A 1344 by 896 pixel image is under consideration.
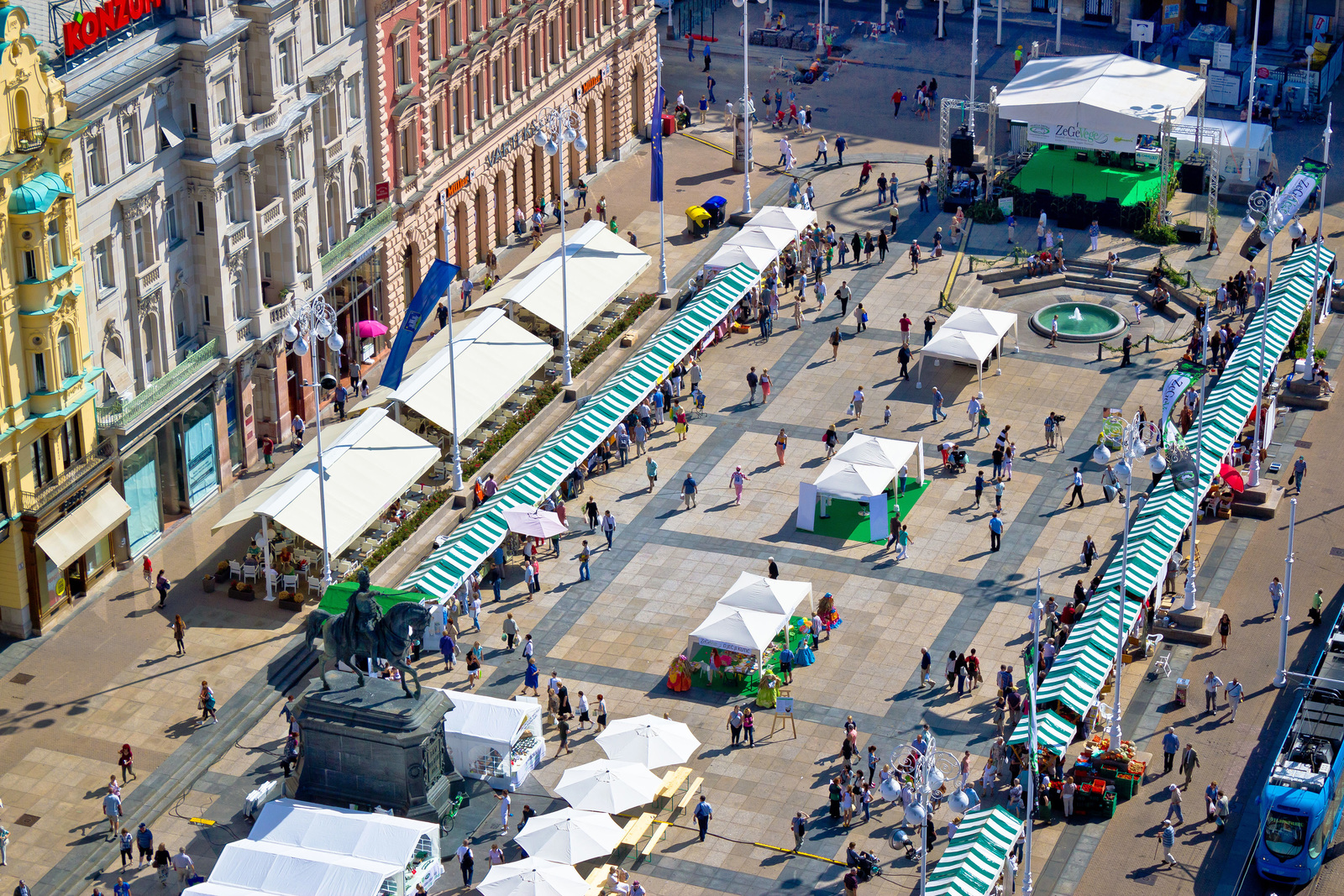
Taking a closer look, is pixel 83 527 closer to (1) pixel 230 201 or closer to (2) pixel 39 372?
(2) pixel 39 372

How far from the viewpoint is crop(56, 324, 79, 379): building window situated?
86875 mm

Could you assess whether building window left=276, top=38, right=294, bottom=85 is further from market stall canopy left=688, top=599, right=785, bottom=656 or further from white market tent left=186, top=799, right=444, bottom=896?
white market tent left=186, top=799, right=444, bottom=896

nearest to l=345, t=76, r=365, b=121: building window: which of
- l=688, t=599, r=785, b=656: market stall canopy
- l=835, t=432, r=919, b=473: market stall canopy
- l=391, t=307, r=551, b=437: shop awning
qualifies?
l=391, t=307, r=551, b=437: shop awning

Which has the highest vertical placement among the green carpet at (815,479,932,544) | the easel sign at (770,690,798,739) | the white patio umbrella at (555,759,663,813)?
the green carpet at (815,479,932,544)

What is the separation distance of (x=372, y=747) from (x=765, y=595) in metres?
17.7

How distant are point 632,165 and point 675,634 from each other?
4884 centimetres

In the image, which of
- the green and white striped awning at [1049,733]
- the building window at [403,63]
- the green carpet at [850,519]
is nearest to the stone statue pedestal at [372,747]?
the green and white striped awning at [1049,733]

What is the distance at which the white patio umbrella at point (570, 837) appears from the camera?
74875 mm

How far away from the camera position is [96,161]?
8762cm

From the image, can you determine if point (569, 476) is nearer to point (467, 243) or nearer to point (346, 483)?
point (346, 483)

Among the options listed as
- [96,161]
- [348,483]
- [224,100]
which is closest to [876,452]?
[348,483]

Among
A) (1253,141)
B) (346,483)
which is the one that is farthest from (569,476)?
(1253,141)

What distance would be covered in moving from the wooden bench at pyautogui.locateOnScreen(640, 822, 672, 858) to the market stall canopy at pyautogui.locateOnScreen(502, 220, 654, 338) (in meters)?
35.1

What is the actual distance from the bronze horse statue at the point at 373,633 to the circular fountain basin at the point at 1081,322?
48.0 m
